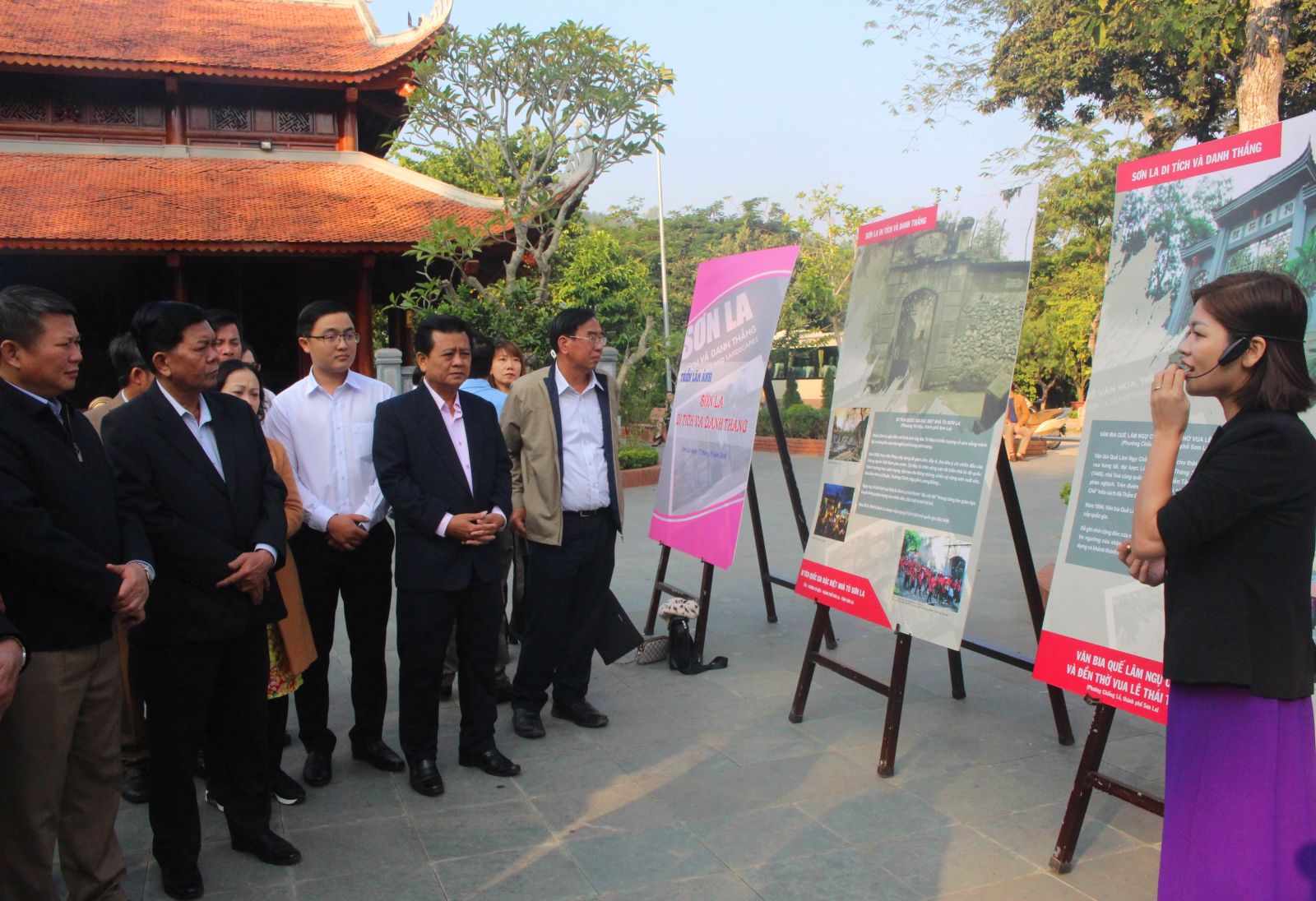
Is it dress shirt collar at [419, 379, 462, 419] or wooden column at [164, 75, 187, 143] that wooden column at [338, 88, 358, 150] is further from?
dress shirt collar at [419, 379, 462, 419]

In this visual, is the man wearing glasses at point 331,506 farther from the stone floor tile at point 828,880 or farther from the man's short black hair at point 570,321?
the stone floor tile at point 828,880

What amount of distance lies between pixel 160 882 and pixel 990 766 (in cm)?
274

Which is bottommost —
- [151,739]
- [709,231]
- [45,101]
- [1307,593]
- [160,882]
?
[160,882]

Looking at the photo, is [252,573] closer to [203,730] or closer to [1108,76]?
[203,730]

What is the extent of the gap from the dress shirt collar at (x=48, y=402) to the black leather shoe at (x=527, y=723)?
2.19 m

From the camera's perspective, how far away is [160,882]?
2.85 metres

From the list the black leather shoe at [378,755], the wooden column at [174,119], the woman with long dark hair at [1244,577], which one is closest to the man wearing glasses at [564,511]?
the black leather shoe at [378,755]

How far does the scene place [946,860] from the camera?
114 inches

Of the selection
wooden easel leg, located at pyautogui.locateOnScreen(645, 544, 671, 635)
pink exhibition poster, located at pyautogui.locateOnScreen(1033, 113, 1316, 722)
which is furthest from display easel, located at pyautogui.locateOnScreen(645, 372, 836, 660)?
pink exhibition poster, located at pyautogui.locateOnScreen(1033, 113, 1316, 722)

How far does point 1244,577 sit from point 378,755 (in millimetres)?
2943

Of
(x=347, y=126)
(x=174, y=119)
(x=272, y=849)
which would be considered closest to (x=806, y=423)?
(x=347, y=126)

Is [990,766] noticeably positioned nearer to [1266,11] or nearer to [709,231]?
[1266,11]

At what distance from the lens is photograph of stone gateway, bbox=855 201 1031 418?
3422mm

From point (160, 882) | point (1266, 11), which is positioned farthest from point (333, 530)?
point (1266, 11)
